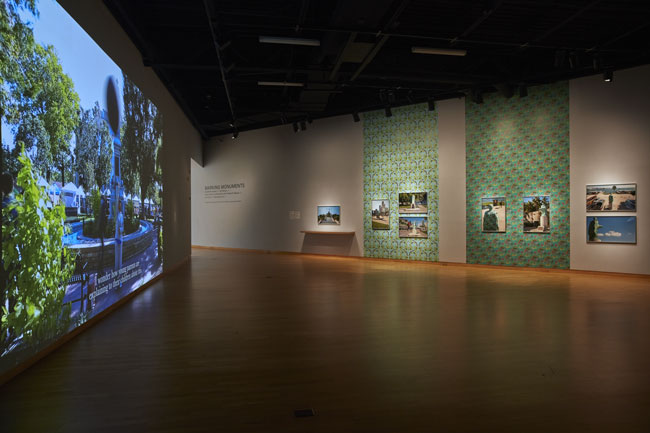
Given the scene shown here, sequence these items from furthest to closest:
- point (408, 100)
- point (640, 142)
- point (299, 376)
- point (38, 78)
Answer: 1. point (408, 100)
2. point (640, 142)
3. point (38, 78)
4. point (299, 376)

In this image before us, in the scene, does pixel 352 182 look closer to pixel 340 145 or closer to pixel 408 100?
pixel 340 145

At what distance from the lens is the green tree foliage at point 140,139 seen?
7.34 metres

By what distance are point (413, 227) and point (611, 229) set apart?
5.34 metres

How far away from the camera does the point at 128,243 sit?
7.36m

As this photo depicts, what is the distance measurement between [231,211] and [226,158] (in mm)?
2385

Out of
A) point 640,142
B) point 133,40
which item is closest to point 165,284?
point 133,40

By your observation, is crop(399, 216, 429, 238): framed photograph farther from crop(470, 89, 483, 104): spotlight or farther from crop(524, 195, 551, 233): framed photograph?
crop(470, 89, 483, 104): spotlight

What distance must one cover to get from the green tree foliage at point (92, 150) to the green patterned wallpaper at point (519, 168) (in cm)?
1002

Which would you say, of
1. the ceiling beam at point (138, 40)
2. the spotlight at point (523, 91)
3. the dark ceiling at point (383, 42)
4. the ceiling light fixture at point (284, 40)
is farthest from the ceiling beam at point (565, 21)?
the ceiling beam at point (138, 40)

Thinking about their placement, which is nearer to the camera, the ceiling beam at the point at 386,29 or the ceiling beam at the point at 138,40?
the ceiling beam at the point at 138,40

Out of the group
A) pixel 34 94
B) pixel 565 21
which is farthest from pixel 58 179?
pixel 565 21

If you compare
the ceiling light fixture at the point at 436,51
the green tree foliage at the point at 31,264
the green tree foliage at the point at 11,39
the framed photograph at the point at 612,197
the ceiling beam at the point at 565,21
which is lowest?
the green tree foliage at the point at 31,264

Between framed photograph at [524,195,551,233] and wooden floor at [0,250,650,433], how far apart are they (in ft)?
12.7

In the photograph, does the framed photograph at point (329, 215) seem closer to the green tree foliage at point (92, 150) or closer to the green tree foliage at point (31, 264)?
the green tree foliage at point (92, 150)
